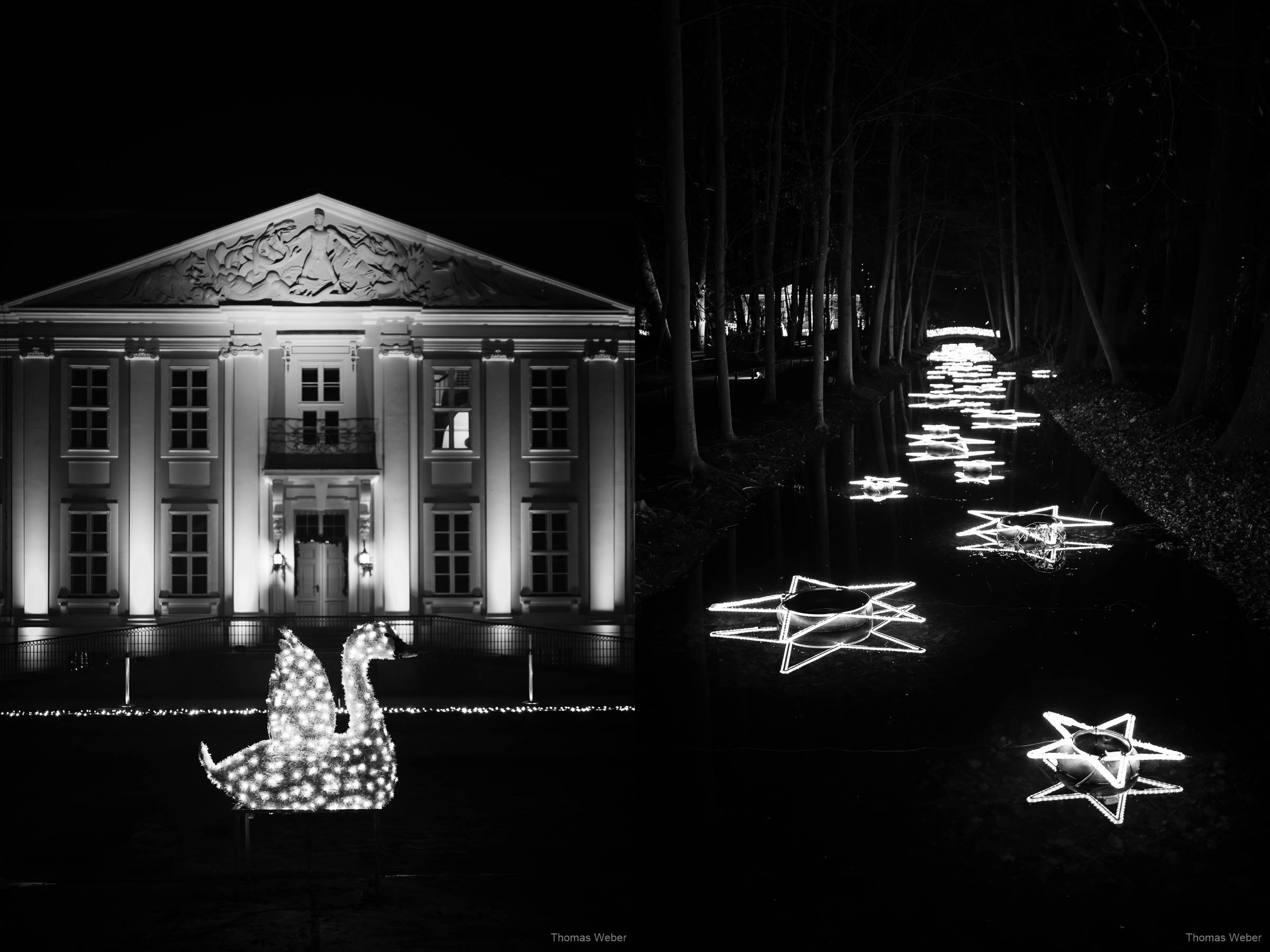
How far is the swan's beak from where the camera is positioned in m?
5.38

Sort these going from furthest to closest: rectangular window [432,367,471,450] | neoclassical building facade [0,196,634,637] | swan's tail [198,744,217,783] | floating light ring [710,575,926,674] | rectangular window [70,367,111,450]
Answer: rectangular window [432,367,471,450], floating light ring [710,575,926,674], neoclassical building facade [0,196,634,637], rectangular window [70,367,111,450], swan's tail [198,744,217,783]

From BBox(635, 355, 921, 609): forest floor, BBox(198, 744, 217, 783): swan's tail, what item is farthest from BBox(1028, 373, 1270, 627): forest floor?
BBox(198, 744, 217, 783): swan's tail

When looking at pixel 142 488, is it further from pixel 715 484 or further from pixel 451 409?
pixel 715 484

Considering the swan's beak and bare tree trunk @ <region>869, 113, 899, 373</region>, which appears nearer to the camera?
the swan's beak

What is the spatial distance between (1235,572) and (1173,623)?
5.64 ft

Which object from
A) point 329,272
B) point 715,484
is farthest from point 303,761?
point 715,484

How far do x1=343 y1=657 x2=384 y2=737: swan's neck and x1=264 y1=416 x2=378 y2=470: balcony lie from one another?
17.9ft

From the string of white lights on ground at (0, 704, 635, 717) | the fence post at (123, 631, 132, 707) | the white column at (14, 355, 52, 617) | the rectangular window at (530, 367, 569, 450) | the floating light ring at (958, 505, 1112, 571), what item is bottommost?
the string of white lights on ground at (0, 704, 635, 717)

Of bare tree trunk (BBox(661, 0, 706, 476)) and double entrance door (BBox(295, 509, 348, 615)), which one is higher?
bare tree trunk (BBox(661, 0, 706, 476))

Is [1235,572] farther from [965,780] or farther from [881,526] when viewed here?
[965,780]

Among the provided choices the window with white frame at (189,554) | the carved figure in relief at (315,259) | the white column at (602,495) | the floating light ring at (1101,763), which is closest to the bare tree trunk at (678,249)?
the white column at (602,495)

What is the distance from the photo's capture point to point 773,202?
2442cm

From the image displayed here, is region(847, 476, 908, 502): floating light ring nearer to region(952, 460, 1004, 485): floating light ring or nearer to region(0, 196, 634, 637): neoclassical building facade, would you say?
region(952, 460, 1004, 485): floating light ring

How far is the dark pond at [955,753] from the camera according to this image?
4984 millimetres
